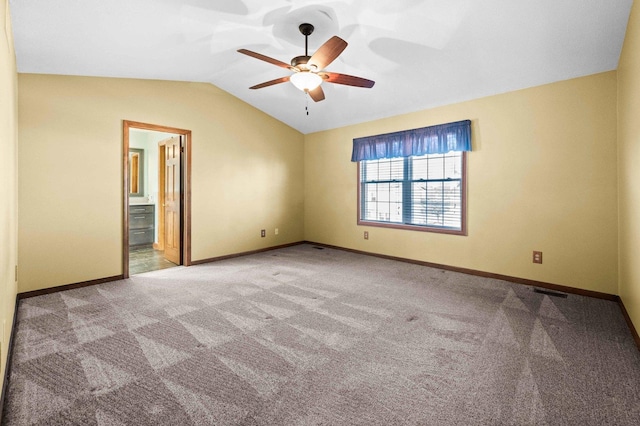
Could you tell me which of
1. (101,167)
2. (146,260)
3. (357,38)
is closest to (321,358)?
(357,38)

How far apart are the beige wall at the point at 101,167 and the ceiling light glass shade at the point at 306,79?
245 cm

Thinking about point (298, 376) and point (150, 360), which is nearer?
point (298, 376)

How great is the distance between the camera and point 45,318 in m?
2.73

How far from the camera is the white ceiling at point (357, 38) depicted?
251 centimetres

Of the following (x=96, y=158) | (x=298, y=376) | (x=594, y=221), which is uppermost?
(x=96, y=158)

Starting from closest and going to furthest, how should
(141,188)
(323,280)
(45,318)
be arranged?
(45,318) < (323,280) < (141,188)

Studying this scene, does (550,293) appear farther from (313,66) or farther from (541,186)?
Answer: (313,66)

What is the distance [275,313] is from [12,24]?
10.6 ft

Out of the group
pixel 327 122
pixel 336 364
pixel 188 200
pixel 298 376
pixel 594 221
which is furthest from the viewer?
pixel 327 122

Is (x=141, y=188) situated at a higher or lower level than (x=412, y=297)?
higher

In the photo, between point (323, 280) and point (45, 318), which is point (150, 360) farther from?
point (323, 280)

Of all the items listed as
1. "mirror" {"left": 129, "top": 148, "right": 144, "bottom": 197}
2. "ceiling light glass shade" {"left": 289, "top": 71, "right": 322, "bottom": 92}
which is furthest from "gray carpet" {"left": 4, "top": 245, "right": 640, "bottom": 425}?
"mirror" {"left": 129, "top": 148, "right": 144, "bottom": 197}

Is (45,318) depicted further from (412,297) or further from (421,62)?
(421,62)

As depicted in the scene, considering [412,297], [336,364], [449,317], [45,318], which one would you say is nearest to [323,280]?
[412,297]
